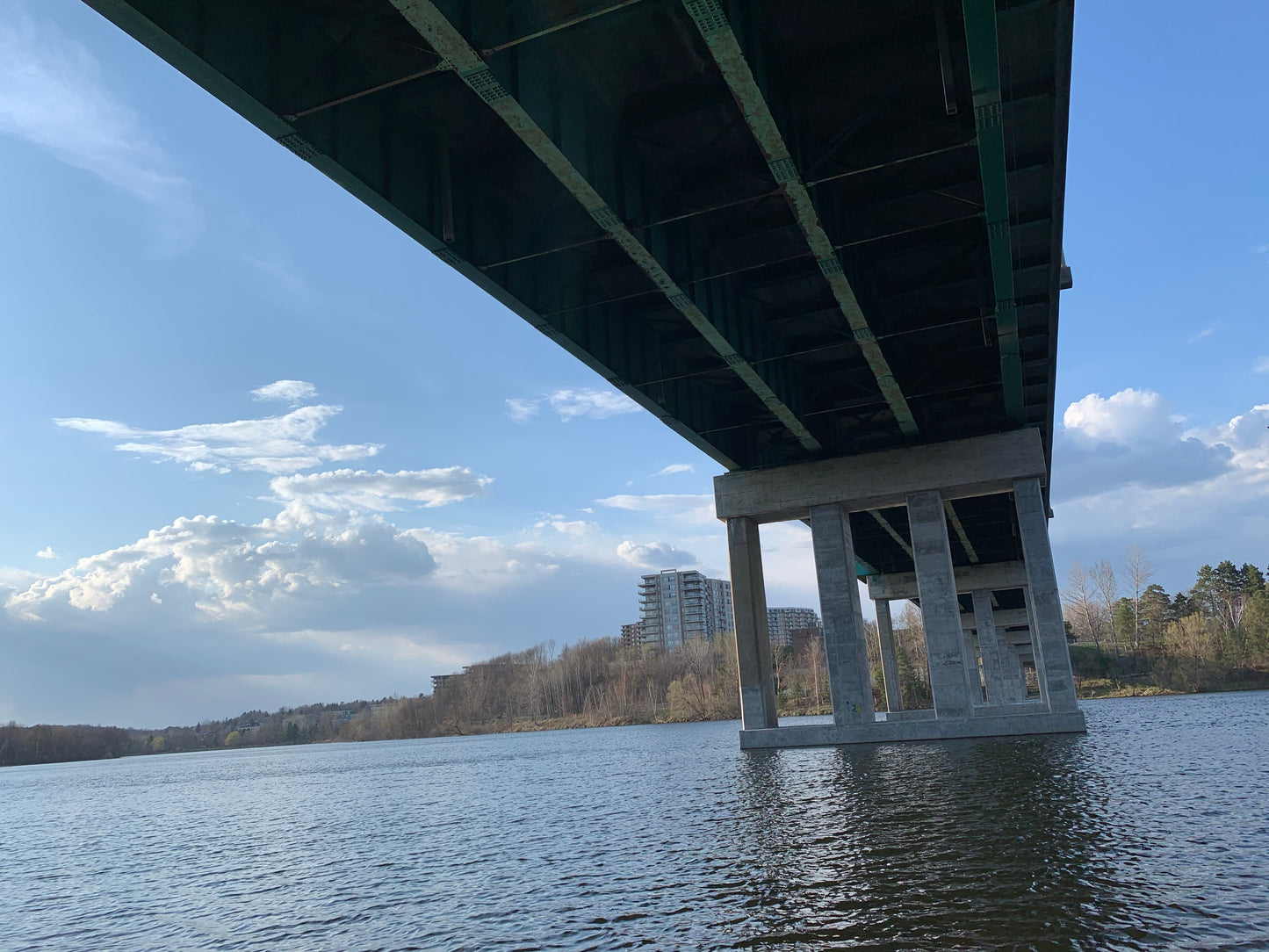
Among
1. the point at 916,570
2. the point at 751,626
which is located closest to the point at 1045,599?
the point at 916,570

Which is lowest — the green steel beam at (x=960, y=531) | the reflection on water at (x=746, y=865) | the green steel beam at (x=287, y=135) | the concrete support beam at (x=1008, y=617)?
the reflection on water at (x=746, y=865)

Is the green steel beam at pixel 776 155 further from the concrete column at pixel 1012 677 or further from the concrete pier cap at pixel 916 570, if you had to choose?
the concrete column at pixel 1012 677

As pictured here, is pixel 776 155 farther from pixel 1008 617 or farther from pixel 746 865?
pixel 1008 617

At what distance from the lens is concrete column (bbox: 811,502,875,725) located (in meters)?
34.2

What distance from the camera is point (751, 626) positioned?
3697 cm

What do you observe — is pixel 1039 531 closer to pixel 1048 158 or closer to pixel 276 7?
pixel 1048 158

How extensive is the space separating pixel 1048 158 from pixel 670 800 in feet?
58.3

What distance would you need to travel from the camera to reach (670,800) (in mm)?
22016

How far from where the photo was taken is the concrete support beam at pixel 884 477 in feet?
110

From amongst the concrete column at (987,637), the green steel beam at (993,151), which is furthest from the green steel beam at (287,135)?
the concrete column at (987,637)

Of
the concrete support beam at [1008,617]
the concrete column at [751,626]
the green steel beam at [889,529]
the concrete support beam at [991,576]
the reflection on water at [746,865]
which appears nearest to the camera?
the reflection on water at [746,865]

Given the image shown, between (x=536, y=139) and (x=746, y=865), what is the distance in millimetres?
12093

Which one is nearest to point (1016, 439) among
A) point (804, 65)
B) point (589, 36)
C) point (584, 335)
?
point (584, 335)

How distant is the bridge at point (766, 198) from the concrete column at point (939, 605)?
96 mm
